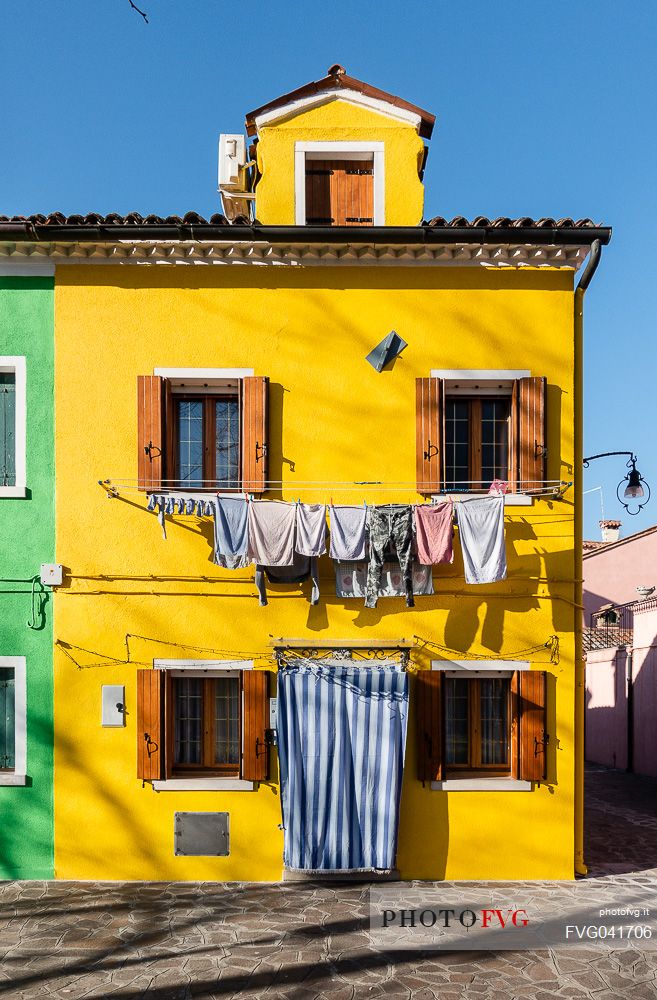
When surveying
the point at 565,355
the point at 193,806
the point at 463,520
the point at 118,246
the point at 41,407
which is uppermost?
the point at 118,246

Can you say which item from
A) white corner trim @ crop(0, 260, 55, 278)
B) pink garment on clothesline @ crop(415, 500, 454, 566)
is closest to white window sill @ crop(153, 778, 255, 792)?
pink garment on clothesline @ crop(415, 500, 454, 566)

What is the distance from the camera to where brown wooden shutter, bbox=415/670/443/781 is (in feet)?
27.5

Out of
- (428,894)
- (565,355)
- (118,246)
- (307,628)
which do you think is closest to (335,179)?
(118,246)

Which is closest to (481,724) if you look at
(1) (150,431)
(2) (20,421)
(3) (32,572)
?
(1) (150,431)

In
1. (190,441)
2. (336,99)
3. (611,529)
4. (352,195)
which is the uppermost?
(336,99)

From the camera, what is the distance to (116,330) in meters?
8.84

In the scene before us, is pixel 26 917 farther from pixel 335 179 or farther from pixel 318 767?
pixel 335 179

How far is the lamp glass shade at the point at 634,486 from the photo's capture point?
11.2 metres

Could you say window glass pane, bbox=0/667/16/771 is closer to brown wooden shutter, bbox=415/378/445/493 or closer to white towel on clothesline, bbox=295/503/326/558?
white towel on clothesline, bbox=295/503/326/558

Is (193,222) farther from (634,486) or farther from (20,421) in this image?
(634,486)

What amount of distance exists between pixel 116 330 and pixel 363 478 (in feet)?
11.5

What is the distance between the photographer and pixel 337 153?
9414 millimetres

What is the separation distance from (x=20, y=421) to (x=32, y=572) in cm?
184

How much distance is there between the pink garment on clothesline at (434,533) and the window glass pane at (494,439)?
3.30 feet
